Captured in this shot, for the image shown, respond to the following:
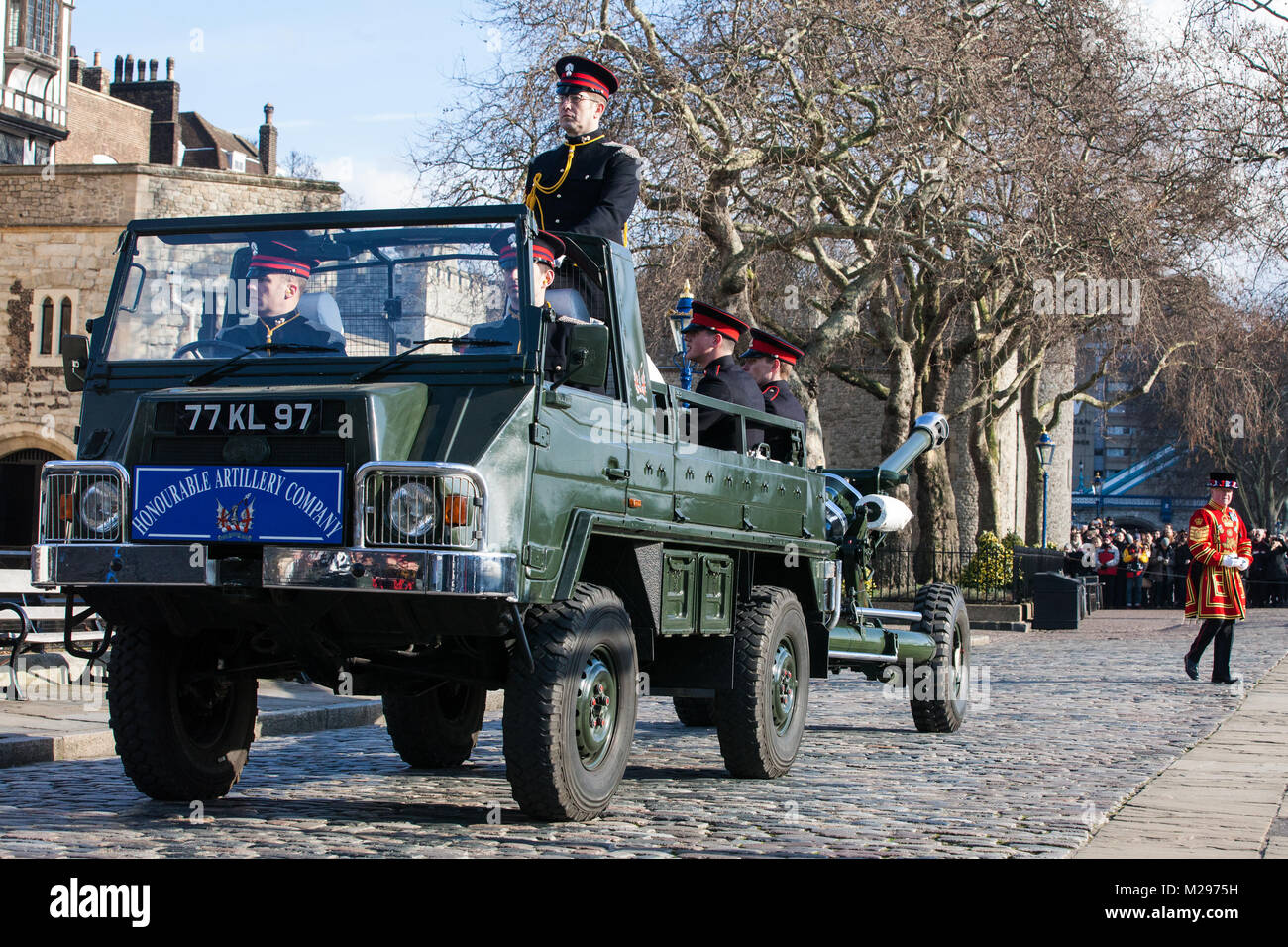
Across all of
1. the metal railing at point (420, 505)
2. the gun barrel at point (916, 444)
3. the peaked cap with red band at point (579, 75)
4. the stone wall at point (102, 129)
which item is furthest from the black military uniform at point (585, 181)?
the stone wall at point (102, 129)

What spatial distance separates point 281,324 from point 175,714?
5.93ft

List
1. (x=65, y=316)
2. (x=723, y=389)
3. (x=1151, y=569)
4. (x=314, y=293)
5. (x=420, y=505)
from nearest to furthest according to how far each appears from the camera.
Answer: (x=420, y=505), (x=314, y=293), (x=723, y=389), (x=1151, y=569), (x=65, y=316)

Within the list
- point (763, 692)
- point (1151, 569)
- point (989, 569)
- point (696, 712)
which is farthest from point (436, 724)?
point (1151, 569)

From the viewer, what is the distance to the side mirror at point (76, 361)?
23.6 feet

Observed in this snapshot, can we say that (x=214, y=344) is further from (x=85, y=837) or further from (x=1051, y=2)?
(x=1051, y=2)

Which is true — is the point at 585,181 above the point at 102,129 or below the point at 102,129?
below

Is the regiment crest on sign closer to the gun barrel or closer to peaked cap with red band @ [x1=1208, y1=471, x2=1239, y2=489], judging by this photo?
the gun barrel

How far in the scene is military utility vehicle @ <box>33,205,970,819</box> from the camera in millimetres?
6270

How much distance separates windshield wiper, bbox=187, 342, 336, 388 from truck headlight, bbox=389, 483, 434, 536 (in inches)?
45.0

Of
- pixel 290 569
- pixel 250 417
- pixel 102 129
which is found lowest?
pixel 290 569

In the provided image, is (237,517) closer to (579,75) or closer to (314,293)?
(314,293)

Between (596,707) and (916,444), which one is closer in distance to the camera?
(596,707)

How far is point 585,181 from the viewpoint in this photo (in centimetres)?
817
